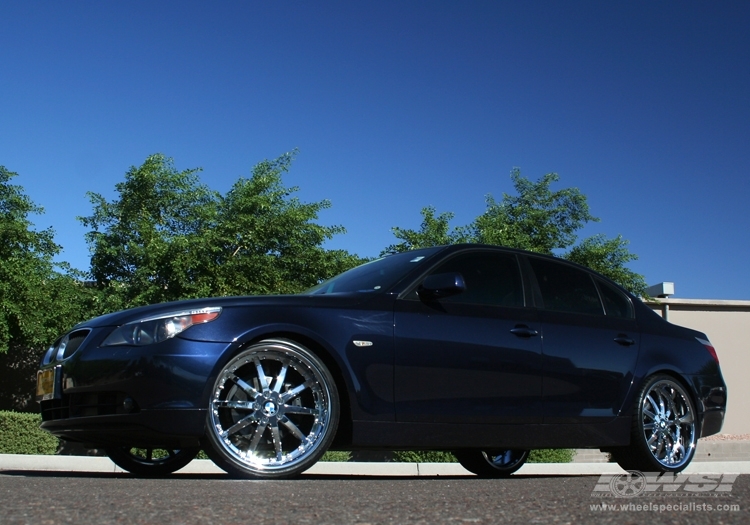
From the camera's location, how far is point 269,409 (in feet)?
16.6

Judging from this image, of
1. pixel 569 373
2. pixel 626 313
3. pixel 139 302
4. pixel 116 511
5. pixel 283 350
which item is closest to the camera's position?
pixel 116 511

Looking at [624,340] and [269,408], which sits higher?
[624,340]

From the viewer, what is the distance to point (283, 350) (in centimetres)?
513

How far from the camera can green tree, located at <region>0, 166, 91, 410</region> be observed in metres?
22.7

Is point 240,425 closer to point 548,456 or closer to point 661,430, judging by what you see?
point 661,430

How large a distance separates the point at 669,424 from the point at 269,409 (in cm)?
339

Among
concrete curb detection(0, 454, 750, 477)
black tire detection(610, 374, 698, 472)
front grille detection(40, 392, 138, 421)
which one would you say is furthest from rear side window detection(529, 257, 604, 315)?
concrete curb detection(0, 454, 750, 477)

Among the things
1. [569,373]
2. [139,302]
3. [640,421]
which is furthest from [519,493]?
[139,302]

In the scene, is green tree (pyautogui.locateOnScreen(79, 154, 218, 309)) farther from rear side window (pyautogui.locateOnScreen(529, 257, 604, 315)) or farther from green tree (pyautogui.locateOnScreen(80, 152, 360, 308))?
rear side window (pyautogui.locateOnScreen(529, 257, 604, 315))

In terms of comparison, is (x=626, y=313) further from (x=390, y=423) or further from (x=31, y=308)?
(x=31, y=308)

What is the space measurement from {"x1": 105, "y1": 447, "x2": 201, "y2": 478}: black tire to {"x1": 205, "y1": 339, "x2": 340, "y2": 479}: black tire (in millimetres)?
1411

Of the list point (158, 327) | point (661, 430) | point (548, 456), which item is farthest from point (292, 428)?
point (548, 456)

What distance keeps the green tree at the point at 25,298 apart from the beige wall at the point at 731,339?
19825 millimetres

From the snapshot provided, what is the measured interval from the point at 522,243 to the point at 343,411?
24670 millimetres
